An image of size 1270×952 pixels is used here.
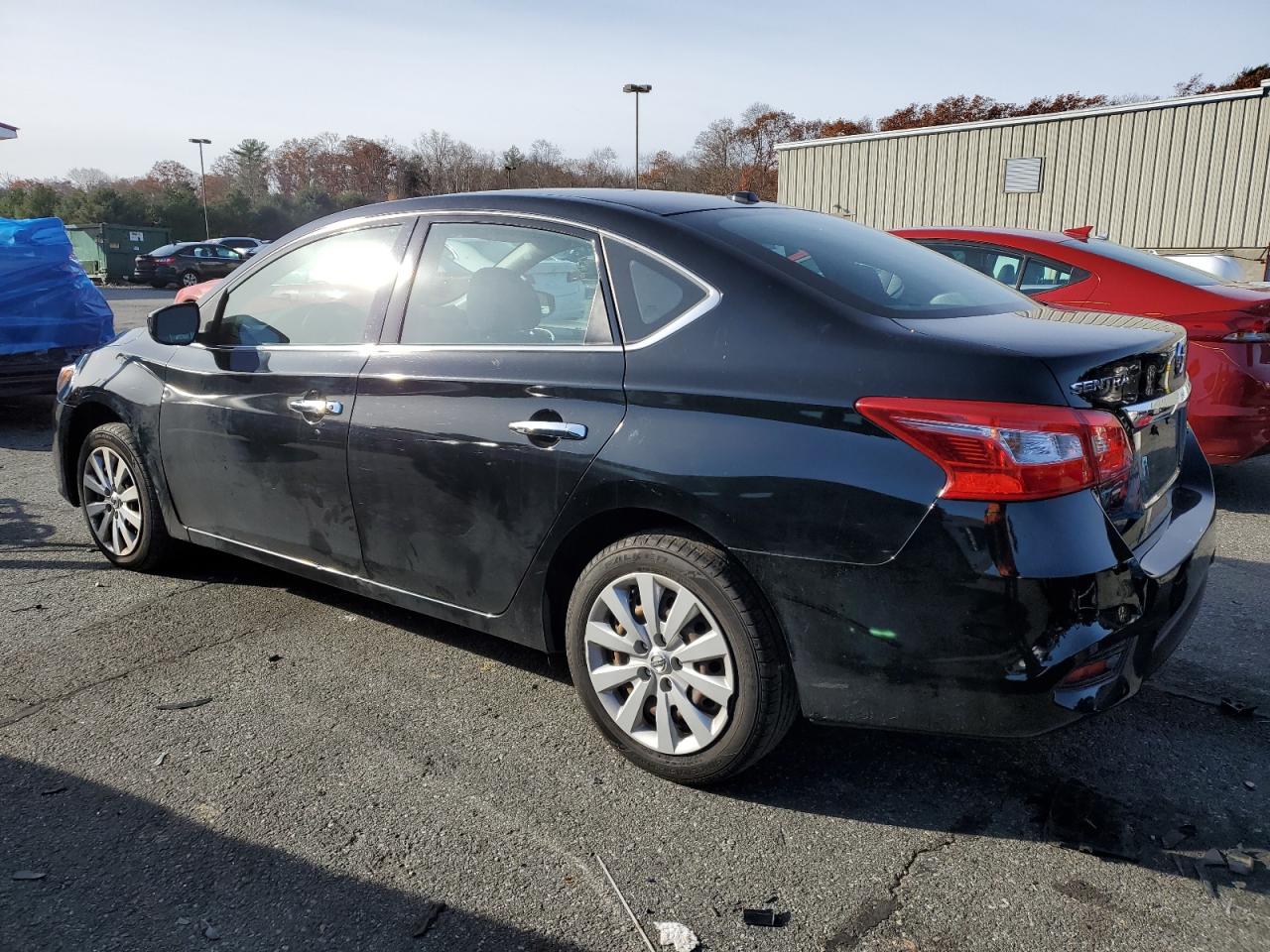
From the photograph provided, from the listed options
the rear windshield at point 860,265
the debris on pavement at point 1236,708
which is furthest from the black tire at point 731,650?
the debris on pavement at point 1236,708

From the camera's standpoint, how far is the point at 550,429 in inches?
116

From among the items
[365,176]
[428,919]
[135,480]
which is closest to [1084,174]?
[135,480]

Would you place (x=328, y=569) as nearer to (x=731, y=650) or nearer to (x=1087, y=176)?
(x=731, y=650)

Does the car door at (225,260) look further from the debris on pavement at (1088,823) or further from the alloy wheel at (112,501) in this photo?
the debris on pavement at (1088,823)

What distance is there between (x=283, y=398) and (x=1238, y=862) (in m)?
3.27

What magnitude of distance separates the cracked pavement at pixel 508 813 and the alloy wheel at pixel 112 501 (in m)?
0.73

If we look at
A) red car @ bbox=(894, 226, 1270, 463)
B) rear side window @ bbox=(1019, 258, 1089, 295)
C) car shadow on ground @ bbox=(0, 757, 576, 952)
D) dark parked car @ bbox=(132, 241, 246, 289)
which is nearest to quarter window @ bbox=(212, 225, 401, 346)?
car shadow on ground @ bbox=(0, 757, 576, 952)

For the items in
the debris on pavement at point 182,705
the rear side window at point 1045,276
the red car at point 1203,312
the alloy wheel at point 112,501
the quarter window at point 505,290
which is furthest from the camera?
the rear side window at point 1045,276

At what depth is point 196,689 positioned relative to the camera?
3527 mm

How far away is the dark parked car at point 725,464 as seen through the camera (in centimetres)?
235

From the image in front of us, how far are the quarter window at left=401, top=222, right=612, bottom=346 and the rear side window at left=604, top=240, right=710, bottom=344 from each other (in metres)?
0.07

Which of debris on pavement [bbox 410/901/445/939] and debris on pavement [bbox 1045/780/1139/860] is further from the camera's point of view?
debris on pavement [bbox 1045/780/1139/860]

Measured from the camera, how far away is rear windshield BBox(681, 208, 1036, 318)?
9.24 ft

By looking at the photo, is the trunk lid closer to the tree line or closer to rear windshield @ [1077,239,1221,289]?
rear windshield @ [1077,239,1221,289]
